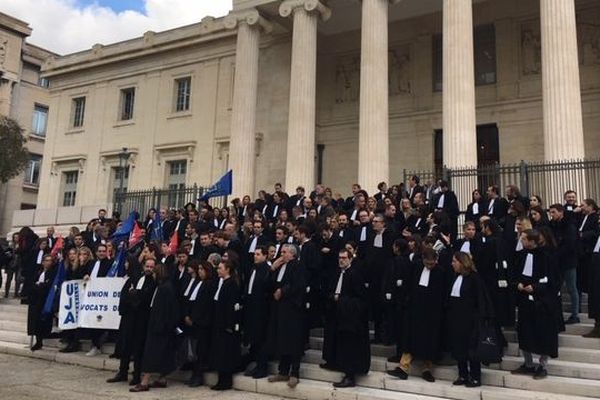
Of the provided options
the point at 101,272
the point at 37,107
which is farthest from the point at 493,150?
the point at 37,107

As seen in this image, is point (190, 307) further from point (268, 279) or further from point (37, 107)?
point (37, 107)

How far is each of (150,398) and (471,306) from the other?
4349 millimetres

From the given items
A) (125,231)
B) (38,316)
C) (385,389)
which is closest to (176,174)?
(125,231)

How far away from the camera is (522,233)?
7801mm

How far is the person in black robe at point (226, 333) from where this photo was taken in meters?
8.14

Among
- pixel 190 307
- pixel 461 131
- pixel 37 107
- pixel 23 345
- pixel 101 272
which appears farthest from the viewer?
pixel 37 107

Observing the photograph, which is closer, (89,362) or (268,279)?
(268,279)

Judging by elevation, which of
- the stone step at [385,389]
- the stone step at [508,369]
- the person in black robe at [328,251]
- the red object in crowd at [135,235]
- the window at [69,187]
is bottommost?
the stone step at [385,389]

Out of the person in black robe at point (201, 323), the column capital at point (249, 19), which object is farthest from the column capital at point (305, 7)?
the person in black robe at point (201, 323)

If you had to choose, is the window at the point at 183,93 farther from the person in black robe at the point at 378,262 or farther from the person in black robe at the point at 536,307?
the person in black robe at the point at 536,307

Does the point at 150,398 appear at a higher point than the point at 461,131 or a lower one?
lower

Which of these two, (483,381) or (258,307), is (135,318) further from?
(483,381)

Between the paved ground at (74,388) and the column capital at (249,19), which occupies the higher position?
the column capital at (249,19)

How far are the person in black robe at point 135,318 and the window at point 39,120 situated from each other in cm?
4043
